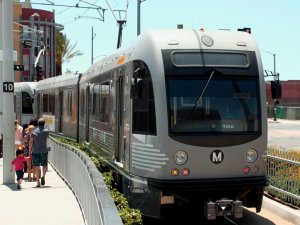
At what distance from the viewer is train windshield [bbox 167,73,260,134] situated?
9000 mm

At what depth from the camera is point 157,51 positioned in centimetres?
920

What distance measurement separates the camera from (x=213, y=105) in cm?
914

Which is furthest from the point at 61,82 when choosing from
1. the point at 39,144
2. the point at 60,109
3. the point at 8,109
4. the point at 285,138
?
the point at 285,138

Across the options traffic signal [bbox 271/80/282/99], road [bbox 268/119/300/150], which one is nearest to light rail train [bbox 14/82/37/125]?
road [bbox 268/119/300/150]

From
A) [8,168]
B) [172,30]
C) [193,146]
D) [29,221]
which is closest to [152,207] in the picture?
[193,146]

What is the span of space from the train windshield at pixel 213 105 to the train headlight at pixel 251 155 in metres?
0.33

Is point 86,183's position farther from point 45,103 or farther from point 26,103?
point 26,103

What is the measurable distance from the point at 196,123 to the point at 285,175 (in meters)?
3.17

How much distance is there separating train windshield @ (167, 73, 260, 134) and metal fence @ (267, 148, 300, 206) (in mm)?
2078

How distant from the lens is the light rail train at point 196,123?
8.89 metres

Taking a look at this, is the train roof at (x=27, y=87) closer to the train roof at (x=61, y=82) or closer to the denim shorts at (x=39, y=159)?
the train roof at (x=61, y=82)

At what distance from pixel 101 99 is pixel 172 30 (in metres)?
4.78

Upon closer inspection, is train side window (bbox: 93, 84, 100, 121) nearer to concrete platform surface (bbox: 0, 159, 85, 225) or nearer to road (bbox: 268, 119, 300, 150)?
concrete platform surface (bbox: 0, 159, 85, 225)

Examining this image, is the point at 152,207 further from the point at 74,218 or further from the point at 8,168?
the point at 8,168
